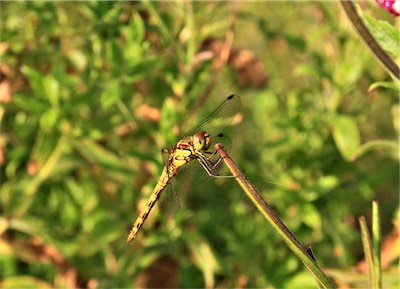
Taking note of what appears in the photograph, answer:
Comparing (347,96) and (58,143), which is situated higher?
(58,143)

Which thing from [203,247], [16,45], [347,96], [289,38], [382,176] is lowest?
[382,176]

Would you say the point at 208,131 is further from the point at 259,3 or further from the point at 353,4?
the point at 259,3

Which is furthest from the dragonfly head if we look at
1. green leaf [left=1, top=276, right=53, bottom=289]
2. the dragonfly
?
green leaf [left=1, top=276, right=53, bottom=289]

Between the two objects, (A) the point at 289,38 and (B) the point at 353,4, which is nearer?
(B) the point at 353,4

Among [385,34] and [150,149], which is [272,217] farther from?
[150,149]

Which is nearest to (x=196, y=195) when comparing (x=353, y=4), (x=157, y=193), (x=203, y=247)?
(x=203, y=247)

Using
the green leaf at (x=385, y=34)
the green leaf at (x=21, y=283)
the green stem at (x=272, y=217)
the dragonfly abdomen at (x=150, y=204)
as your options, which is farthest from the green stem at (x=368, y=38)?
the green leaf at (x=21, y=283)

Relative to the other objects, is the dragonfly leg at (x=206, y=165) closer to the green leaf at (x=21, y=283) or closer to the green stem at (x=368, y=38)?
the green stem at (x=368, y=38)

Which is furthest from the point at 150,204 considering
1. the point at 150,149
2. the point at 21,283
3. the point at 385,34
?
the point at 385,34
